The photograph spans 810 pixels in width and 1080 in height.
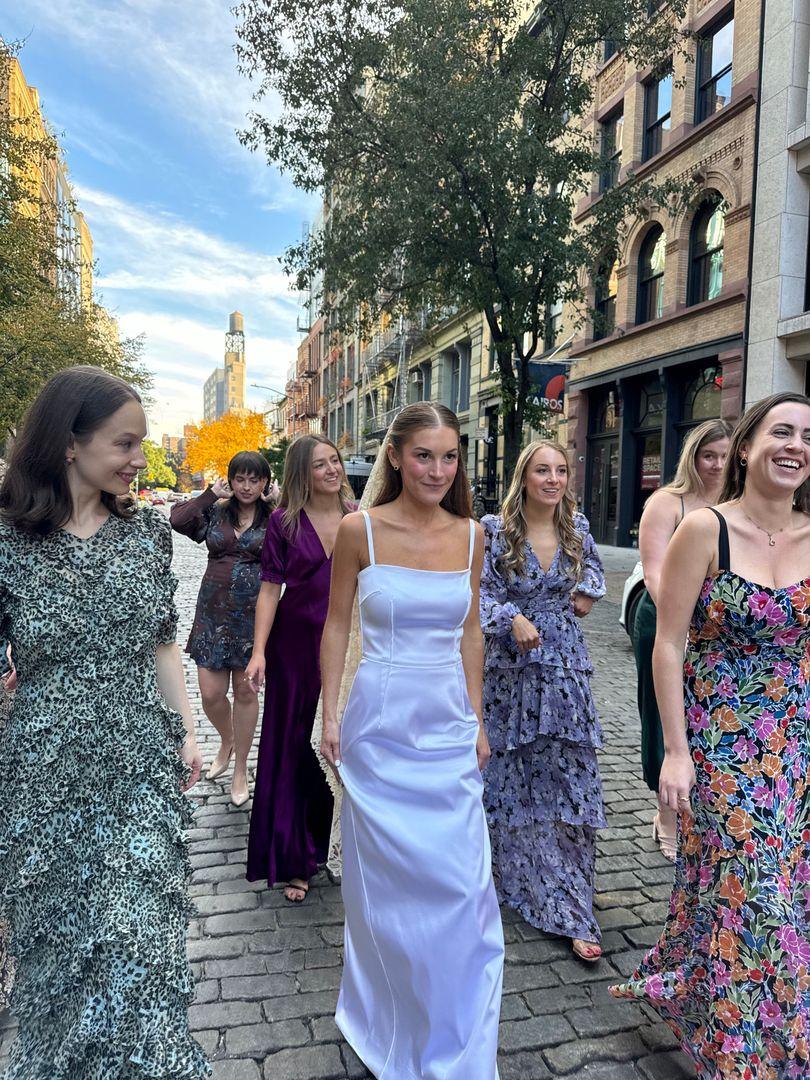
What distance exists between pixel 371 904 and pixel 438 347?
31.2 m

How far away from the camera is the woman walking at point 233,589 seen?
475cm

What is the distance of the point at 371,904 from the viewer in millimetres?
2369

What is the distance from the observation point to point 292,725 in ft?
12.1

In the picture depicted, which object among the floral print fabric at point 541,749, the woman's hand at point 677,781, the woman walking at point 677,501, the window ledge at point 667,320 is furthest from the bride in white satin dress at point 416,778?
the window ledge at point 667,320

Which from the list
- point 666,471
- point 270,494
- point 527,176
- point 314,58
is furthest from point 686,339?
point 270,494

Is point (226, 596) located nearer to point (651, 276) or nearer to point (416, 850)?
point (416, 850)

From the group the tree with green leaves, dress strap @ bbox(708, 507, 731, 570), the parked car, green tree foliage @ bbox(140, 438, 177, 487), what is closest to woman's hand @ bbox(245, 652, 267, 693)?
dress strap @ bbox(708, 507, 731, 570)

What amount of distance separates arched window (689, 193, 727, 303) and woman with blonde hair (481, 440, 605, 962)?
15447mm

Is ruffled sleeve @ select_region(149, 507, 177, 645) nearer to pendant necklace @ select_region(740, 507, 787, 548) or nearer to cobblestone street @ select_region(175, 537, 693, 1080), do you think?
cobblestone street @ select_region(175, 537, 693, 1080)

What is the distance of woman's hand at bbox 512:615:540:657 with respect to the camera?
3.27 metres

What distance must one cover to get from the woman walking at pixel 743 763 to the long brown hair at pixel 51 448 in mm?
1850

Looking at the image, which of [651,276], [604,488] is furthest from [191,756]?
[604,488]

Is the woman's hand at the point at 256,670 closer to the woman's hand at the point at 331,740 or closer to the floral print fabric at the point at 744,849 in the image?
the woman's hand at the point at 331,740

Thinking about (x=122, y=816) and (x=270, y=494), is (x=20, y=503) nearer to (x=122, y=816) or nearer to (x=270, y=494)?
(x=122, y=816)
